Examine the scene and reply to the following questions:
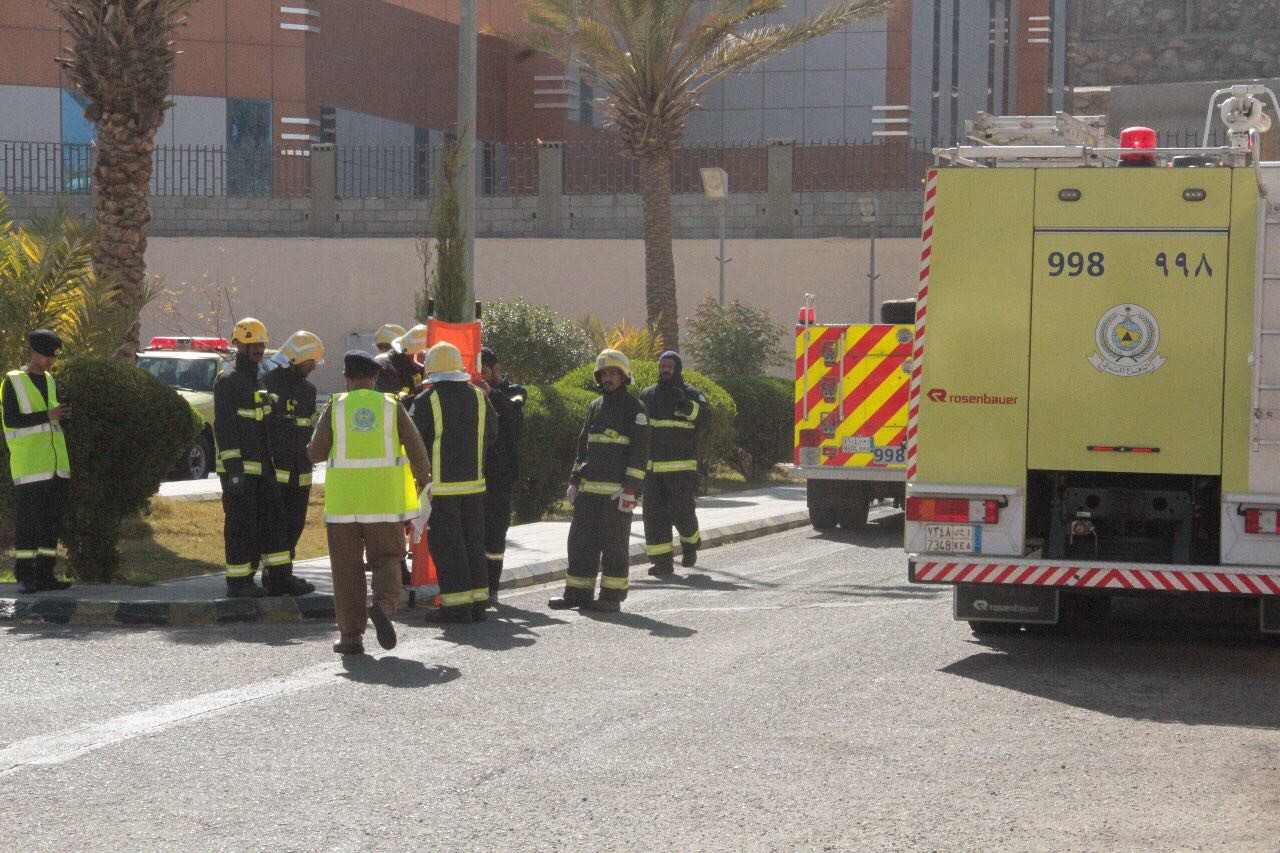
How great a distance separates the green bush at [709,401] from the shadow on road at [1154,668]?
9.76 metres

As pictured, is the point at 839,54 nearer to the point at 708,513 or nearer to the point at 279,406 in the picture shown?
the point at 708,513

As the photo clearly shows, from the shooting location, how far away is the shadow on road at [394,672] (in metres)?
9.09

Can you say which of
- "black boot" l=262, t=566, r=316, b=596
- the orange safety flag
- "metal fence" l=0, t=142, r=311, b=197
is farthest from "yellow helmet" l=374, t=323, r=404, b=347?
"metal fence" l=0, t=142, r=311, b=197

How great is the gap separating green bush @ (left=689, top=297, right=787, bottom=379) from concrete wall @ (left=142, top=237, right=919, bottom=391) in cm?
361

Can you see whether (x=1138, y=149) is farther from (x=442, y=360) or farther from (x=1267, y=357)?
(x=442, y=360)

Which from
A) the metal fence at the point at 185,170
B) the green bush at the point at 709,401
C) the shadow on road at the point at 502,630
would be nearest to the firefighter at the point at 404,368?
the shadow on road at the point at 502,630

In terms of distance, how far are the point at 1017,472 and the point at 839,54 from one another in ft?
140

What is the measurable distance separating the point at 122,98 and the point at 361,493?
8.49 meters

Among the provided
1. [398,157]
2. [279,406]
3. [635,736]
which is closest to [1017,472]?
[635,736]

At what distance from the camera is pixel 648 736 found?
7723 millimetres

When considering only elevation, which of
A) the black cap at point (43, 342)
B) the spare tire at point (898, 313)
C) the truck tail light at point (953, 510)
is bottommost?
the truck tail light at point (953, 510)

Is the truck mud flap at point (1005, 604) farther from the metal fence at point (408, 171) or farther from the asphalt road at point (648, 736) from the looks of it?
the metal fence at point (408, 171)

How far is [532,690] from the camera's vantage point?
29.0 feet

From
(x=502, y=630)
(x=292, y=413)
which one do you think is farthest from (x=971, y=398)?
(x=292, y=413)
